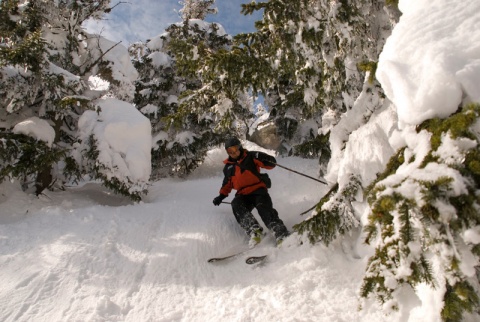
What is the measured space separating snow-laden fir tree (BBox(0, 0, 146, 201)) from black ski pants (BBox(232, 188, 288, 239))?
3.36 m

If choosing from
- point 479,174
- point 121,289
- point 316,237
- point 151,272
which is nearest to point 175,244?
point 151,272

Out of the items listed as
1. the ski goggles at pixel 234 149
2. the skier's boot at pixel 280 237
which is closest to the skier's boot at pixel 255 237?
the skier's boot at pixel 280 237

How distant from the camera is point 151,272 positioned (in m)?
4.75

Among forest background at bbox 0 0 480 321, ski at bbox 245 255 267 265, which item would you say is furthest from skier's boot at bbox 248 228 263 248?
forest background at bbox 0 0 480 321

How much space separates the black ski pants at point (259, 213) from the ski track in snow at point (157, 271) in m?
0.34

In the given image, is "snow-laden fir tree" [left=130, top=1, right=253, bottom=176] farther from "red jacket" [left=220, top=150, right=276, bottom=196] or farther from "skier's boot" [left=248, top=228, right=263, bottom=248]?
"skier's boot" [left=248, top=228, right=263, bottom=248]

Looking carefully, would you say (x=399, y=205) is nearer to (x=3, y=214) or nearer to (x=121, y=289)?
(x=121, y=289)

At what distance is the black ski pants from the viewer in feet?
18.2

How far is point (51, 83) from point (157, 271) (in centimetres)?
569

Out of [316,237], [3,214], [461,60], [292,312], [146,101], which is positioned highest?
[461,60]

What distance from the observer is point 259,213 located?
19.8 ft

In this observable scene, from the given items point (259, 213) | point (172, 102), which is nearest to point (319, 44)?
point (259, 213)

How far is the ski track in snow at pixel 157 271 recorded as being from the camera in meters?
3.70

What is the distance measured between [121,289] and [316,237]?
2.83 metres
